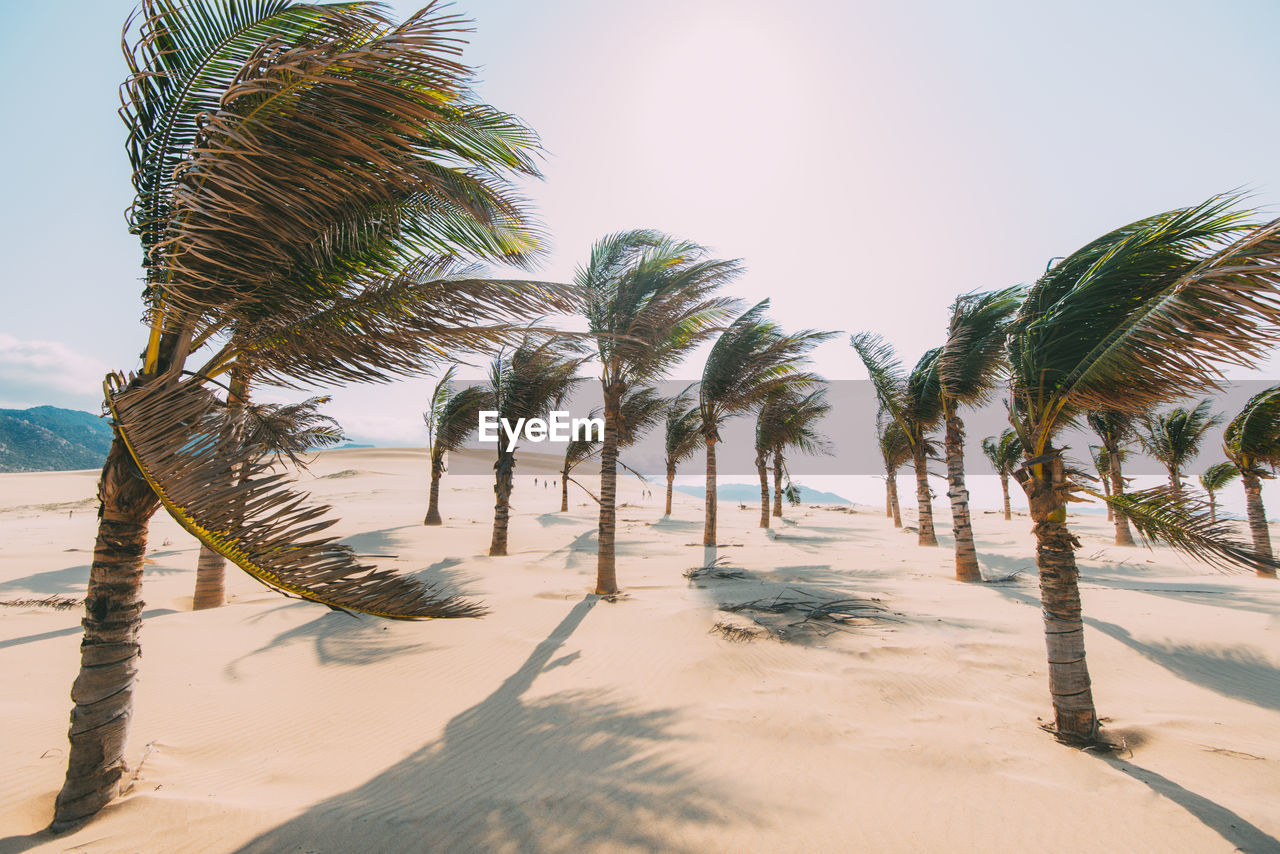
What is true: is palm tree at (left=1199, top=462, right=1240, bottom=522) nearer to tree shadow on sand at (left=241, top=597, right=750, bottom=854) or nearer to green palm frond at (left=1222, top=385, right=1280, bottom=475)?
green palm frond at (left=1222, top=385, right=1280, bottom=475)

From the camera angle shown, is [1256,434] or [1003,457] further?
[1003,457]

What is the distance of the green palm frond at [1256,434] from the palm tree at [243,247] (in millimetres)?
16443

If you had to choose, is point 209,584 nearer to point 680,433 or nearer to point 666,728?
point 666,728

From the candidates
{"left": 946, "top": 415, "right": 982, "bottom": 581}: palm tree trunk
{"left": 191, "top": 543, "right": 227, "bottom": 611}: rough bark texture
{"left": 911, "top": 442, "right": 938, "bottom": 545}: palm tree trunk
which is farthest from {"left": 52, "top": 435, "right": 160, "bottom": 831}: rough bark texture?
{"left": 911, "top": 442, "right": 938, "bottom": 545}: palm tree trunk

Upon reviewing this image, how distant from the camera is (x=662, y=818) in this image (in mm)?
3154

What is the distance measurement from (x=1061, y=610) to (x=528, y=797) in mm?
4385

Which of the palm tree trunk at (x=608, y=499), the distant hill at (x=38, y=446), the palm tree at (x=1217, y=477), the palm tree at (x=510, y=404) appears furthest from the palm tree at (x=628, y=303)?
the distant hill at (x=38, y=446)

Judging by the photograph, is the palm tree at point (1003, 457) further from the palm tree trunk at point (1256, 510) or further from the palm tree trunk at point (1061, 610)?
the palm tree trunk at point (1061, 610)

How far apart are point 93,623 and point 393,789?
215 centimetres

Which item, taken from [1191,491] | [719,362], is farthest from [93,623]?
[719,362]

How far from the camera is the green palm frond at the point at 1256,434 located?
36.5ft

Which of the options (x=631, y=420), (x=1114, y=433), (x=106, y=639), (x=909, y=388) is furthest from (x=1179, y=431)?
(x=106, y=639)

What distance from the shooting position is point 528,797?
343cm

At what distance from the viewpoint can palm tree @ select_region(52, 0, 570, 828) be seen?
2.71m
